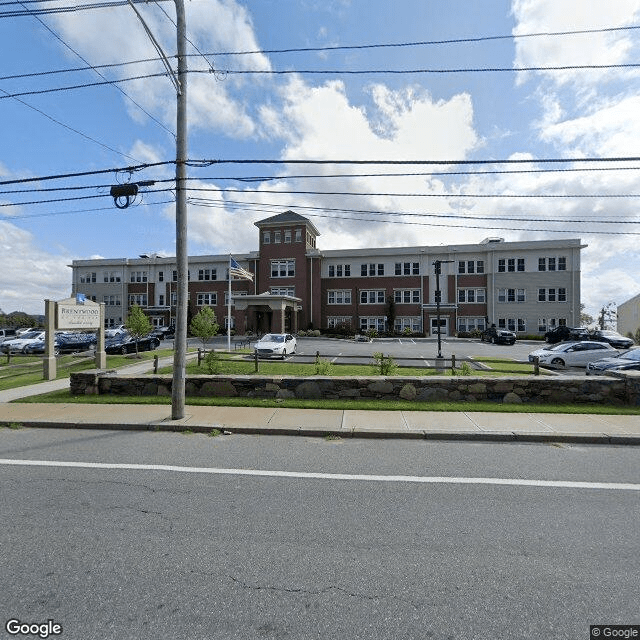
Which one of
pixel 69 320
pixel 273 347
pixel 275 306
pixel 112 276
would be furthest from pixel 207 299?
pixel 69 320

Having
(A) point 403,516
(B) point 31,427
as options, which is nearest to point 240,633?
(A) point 403,516

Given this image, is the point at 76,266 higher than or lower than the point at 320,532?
higher

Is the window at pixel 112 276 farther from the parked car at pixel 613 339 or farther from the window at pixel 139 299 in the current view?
the parked car at pixel 613 339

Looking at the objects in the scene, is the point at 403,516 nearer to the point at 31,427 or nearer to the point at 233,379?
the point at 233,379

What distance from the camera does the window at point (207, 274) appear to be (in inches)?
1983

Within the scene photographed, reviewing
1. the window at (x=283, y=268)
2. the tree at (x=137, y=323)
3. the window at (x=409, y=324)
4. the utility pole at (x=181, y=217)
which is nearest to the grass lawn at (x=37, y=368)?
the tree at (x=137, y=323)

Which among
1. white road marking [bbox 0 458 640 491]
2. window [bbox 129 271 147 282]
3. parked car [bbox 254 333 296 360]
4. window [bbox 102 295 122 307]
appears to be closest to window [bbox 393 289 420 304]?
parked car [bbox 254 333 296 360]

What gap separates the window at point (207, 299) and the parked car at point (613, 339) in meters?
41.1

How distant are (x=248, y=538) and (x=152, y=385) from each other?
7.99 meters

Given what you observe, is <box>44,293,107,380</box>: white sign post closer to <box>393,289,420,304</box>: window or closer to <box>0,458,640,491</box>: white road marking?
<box>0,458,640,491</box>: white road marking

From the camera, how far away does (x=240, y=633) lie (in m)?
2.48

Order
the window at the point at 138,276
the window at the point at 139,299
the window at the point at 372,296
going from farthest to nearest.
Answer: the window at the point at 138,276 < the window at the point at 139,299 < the window at the point at 372,296

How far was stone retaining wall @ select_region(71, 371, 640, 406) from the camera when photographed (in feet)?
30.8

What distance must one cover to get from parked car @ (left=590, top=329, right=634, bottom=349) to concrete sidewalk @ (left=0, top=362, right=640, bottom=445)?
25011 mm
